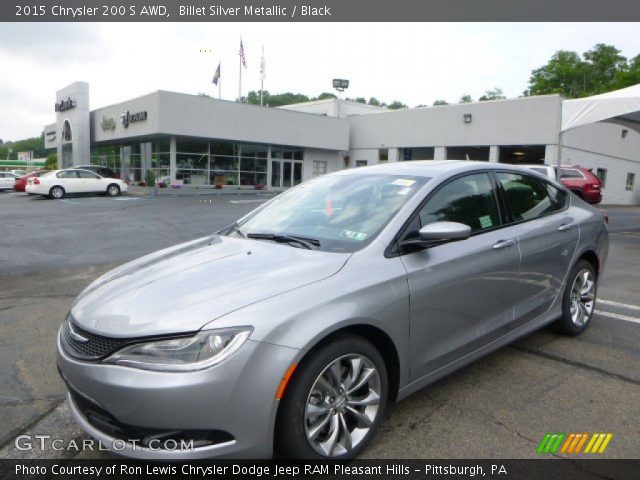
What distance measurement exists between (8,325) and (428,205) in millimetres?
4389

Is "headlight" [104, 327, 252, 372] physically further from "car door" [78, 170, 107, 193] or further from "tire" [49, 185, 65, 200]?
"car door" [78, 170, 107, 193]

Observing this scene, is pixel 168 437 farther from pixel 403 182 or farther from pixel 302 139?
pixel 302 139

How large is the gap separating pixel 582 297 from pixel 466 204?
197cm

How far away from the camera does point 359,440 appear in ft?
8.96

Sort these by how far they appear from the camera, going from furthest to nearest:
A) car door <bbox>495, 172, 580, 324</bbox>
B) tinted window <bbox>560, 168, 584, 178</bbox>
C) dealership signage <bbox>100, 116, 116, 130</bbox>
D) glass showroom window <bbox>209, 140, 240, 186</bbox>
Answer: dealership signage <bbox>100, 116, 116, 130</bbox>, glass showroom window <bbox>209, 140, 240, 186</bbox>, tinted window <bbox>560, 168, 584, 178</bbox>, car door <bbox>495, 172, 580, 324</bbox>

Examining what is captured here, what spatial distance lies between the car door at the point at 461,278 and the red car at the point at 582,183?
722 inches

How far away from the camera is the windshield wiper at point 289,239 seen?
3.15m

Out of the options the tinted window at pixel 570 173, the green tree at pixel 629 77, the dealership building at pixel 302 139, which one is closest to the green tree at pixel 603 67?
the green tree at pixel 629 77

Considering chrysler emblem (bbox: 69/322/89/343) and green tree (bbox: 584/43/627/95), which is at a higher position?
green tree (bbox: 584/43/627/95)

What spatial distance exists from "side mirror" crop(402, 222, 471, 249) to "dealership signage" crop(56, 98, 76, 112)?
3742 centimetres

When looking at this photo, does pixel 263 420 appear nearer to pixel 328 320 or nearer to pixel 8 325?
pixel 328 320

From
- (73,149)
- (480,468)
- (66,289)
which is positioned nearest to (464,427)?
(480,468)

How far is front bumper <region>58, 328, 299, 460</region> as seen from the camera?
221 centimetres

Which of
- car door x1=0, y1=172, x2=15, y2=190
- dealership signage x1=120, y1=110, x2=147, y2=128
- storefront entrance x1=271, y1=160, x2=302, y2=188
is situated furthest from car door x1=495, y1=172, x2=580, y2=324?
car door x1=0, y1=172, x2=15, y2=190
